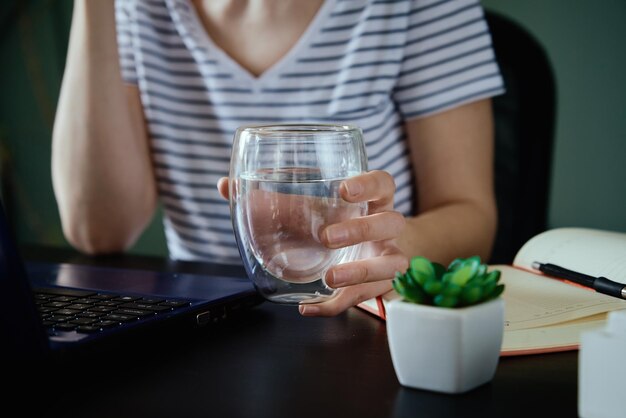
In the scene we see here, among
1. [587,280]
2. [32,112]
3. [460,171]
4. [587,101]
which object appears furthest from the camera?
[32,112]

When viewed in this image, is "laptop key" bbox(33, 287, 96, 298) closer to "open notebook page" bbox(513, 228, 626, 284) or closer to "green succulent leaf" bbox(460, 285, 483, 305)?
"green succulent leaf" bbox(460, 285, 483, 305)

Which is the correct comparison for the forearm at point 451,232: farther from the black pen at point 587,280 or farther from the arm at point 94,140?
the arm at point 94,140

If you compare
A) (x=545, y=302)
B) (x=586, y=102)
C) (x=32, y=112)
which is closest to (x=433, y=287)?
(x=545, y=302)

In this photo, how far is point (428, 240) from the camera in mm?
823

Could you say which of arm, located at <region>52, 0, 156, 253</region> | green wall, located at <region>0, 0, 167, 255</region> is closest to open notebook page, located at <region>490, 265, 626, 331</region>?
arm, located at <region>52, 0, 156, 253</region>

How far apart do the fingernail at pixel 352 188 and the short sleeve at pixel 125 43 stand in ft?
2.41

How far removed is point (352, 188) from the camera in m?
0.52

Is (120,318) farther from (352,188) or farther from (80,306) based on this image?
(352,188)

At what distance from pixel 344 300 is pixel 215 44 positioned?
63 centimetres

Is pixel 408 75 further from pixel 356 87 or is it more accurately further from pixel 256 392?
pixel 256 392

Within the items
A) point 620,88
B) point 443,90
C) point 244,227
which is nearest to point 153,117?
point 443,90

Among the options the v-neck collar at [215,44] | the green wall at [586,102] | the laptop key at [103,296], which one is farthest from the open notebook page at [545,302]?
the green wall at [586,102]

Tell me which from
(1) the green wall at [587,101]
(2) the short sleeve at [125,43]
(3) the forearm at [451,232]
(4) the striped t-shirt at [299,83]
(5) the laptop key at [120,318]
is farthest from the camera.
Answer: (1) the green wall at [587,101]

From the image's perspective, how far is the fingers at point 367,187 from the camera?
20.6 inches
